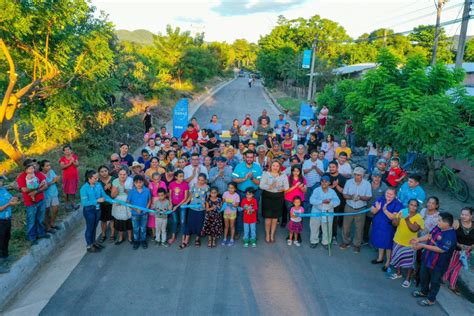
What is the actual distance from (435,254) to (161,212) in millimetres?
4771

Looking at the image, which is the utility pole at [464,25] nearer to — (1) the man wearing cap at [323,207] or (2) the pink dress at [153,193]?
(1) the man wearing cap at [323,207]

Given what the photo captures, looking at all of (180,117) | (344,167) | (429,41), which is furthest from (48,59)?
(429,41)

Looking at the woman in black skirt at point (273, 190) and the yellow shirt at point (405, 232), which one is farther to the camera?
the woman in black skirt at point (273, 190)

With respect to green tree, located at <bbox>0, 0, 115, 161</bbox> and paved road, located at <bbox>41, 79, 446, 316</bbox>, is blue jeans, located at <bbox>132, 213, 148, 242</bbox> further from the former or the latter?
green tree, located at <bbox>0, 0, 115, 161</bbox>

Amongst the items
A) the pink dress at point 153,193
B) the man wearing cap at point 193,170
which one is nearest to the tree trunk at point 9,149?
the pink dress at point 153,193

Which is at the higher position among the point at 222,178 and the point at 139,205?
the point at 222,178

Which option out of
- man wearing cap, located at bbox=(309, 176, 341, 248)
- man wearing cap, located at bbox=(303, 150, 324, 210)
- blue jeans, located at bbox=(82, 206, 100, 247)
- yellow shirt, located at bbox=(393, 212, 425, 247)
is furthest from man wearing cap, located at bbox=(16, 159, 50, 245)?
yellow shirt, located at bbox=(393, 212, 425, 247)

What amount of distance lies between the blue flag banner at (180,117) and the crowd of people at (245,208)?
735 cm

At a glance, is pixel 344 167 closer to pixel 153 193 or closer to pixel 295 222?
pixel 295 222

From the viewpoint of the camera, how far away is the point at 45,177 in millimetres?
6430

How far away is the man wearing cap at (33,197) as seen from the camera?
236 inches

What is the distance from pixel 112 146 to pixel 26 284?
8.61 metres

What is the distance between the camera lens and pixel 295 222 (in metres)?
7.11

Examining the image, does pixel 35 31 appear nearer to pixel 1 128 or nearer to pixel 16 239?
pixel 1 128
